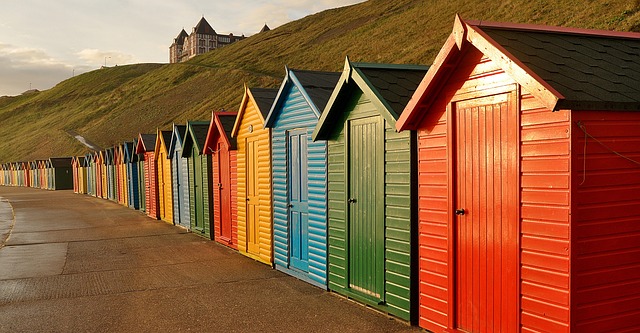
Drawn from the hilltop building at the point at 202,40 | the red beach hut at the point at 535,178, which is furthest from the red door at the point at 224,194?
the hilltop building at the point at 202,40

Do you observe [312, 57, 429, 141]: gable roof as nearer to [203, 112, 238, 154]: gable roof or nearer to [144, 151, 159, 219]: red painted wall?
[203, 112, 238, 154]: gable roof

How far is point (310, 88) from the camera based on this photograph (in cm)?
1056

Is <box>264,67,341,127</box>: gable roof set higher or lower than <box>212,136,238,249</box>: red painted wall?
higher

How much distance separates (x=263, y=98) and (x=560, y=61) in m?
8.06

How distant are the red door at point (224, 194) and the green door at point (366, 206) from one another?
6.57m

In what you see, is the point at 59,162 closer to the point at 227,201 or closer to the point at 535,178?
the point at 227,201

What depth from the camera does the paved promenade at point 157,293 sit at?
314 inches

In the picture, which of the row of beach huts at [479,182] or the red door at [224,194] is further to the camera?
the red door at [224,194]

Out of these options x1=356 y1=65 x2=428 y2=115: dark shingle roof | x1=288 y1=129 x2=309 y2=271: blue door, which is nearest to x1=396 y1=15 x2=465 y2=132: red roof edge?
x1=356 y1=65 x2=428 y2=115: dark shingle roof

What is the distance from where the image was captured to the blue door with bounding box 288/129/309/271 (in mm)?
10805

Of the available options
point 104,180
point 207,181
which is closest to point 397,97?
point 207,181

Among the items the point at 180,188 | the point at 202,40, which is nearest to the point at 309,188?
the point at 180,188

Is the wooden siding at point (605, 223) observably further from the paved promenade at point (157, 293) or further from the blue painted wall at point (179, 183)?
the blue painted wall at point (179, 183)

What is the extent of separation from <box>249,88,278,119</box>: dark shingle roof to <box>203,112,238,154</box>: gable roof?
5.76ft
